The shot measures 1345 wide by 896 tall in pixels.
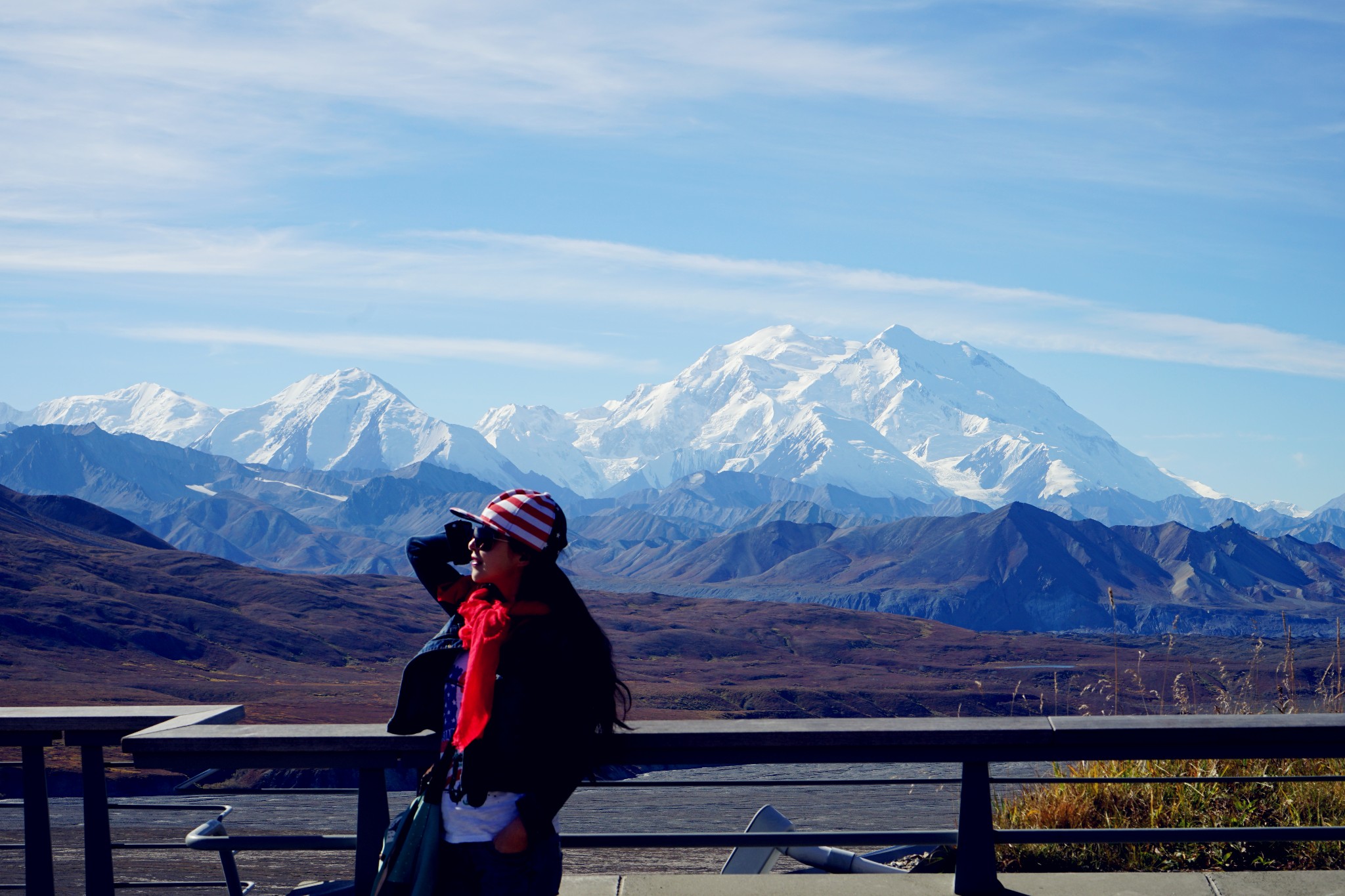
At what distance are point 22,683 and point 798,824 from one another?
9522 centimetres

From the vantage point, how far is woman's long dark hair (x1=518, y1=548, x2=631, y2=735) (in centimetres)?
360

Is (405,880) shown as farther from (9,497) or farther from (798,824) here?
(9,497)

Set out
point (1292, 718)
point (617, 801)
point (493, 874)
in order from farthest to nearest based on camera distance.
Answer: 1. point (617, 801)
2. point (1292, 718)
3. point (493, 874)

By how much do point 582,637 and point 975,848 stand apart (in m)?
1.87

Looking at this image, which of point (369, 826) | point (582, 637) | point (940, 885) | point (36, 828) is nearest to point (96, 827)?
point (36, 828)

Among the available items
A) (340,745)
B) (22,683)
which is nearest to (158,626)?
(22,683)

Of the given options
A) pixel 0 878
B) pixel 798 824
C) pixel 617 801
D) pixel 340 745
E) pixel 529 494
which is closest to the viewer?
pixel 529 494

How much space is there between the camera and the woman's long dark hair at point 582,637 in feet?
11.8

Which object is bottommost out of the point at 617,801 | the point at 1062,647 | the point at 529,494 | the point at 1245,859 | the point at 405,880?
the point at 1062,647

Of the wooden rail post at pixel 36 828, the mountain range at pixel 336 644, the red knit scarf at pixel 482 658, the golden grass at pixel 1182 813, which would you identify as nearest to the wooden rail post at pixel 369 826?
the red knit scarf at pixel 482 658

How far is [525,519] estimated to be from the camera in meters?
3.68

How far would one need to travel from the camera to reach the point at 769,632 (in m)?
156

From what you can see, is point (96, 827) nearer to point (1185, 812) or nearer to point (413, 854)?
point (413, 854)

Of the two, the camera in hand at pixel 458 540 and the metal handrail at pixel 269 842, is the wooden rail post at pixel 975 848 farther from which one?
the metal handrail at pixel 269 842
